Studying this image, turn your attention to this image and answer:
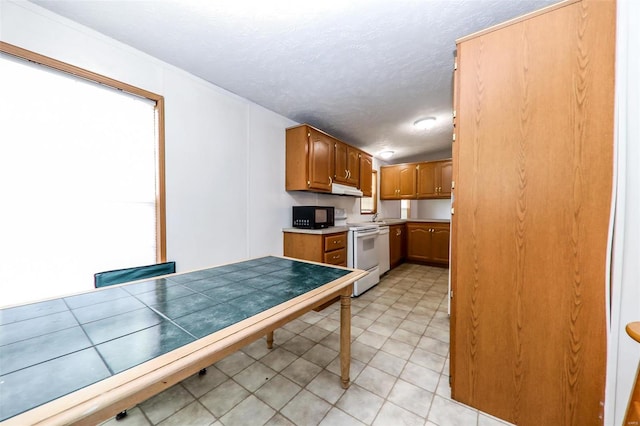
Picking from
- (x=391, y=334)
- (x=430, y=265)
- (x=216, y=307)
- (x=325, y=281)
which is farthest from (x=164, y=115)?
(x=430, y=265)

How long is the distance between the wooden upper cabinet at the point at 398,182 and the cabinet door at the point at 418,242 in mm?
671

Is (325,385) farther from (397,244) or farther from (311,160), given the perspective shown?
(397,244)

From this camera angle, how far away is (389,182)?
525cm

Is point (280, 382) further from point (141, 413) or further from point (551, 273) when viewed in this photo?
point (551, 273)

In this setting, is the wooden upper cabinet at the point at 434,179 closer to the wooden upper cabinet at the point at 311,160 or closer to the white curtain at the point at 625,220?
the wooden upper cabinet at the point at 311,160

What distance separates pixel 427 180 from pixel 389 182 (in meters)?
0.80

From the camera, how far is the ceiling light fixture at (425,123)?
314cm

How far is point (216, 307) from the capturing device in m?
1.02

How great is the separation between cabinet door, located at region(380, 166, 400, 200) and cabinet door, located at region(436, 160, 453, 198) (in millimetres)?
845

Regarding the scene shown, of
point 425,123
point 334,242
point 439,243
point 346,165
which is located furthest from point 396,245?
point 425,123

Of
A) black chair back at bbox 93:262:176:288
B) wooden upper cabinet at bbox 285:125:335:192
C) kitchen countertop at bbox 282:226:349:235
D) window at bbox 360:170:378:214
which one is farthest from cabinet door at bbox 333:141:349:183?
black chair back at bbox 93:262:176:288

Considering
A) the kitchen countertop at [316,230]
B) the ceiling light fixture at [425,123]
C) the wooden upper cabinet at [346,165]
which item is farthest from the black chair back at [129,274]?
the ceiling light fixture at [425,123]

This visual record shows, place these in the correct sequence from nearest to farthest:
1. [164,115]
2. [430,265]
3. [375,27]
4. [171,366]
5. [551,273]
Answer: [171,366] → [551,273] → [375,27] → [164,115] → [430,265]

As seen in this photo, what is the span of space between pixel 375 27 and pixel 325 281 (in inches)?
66.6
